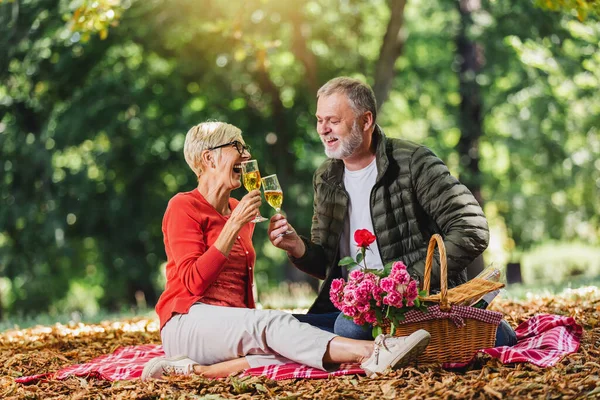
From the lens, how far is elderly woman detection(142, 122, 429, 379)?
466cm

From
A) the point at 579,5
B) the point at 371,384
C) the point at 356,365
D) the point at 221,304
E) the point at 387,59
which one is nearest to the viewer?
the point at 371,384

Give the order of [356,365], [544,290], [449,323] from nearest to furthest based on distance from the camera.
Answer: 1. [449,323]
2. [356,365]
3. [544,290]

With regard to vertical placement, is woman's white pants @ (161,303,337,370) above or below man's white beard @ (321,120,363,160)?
below

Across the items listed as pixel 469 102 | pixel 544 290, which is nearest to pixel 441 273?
pixel 544 290

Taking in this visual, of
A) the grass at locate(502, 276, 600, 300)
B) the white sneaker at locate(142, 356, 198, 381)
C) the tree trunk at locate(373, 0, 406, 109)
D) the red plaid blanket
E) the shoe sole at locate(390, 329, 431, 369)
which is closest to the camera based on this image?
the shoe sole at locate(390, 329, 431, 369)

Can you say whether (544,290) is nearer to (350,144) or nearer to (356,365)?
(350,144)

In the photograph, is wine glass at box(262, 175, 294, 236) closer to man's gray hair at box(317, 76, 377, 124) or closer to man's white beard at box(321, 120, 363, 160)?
man's white beard at box(321, 120, 363, 160)

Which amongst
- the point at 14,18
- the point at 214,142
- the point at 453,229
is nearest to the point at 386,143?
the point at 453,229

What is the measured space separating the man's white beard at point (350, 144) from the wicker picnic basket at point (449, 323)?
1.07 metres

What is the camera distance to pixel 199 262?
4.89 metres

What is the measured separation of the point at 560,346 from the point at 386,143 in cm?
171

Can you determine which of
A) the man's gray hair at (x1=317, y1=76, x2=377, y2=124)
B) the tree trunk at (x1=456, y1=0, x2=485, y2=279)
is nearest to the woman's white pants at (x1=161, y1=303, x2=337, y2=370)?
the man's gray hair at (x1=317, y1=76, x2=377, y2=124)

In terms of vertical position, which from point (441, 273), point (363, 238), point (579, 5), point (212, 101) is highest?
point (212, 101)

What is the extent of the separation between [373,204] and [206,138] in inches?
46.4
